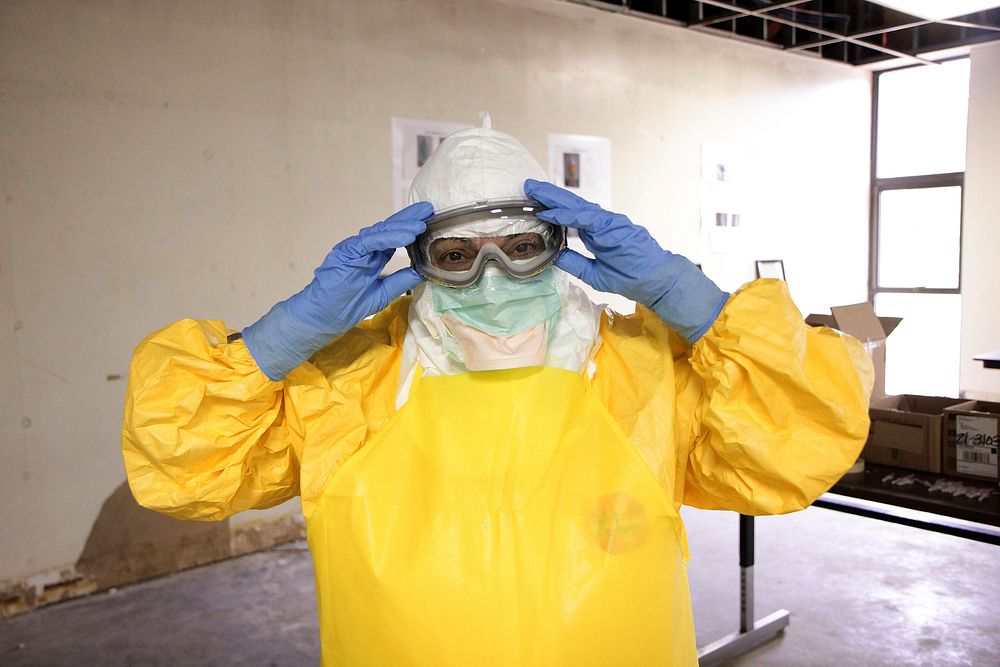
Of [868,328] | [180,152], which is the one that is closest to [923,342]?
[868,328]

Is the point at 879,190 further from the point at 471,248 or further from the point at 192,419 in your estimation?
the point at 192,419

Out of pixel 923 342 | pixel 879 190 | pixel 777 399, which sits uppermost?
pixel 879 190

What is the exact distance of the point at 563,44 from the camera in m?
4.16

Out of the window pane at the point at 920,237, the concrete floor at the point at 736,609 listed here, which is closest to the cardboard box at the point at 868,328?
the concrete floor at the point at 736,609

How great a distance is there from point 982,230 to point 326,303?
5707 millimetres

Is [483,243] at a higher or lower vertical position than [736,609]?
higher

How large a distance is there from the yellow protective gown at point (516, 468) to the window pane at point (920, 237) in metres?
5.56

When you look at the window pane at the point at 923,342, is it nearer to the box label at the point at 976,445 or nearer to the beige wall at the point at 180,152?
the beige wall at the point at 180,152

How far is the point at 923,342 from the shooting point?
6.27 metres

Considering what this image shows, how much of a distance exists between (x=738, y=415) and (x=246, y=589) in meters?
2.40

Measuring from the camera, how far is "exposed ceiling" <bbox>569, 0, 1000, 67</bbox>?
14.9ft

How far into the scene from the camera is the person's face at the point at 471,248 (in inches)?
49.0

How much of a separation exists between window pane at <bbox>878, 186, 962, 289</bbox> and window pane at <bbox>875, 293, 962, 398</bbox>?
0.48 feet

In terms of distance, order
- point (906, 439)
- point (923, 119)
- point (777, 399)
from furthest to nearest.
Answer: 1. point (923, 119)
2. point (906, 439)
3. point (777, 399)
